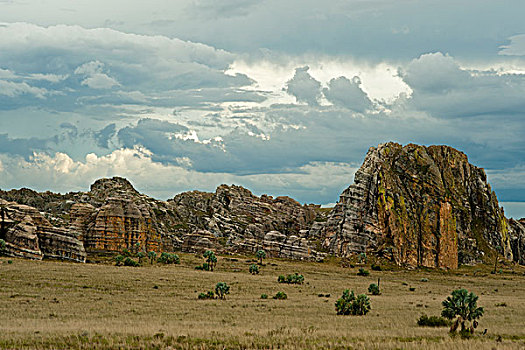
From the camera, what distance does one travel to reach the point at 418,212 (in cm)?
15212

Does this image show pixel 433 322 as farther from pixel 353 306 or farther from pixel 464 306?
pixel 353 306

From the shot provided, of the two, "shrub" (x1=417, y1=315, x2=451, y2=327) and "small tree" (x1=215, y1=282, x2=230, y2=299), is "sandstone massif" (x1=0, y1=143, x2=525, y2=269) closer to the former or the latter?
"small tree" (x1=215, y1=282, x2=230, y2=299)

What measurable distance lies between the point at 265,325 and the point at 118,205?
9383 centimetres

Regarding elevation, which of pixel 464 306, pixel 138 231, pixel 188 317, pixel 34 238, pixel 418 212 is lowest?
pixel 188 317

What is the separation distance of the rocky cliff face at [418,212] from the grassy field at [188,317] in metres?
73.1

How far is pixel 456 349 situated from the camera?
21547mm

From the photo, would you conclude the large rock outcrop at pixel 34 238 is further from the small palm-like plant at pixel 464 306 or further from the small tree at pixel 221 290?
the small palm-like plant at pixel 464 306

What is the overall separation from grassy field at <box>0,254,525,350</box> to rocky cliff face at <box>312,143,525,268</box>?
240 feet

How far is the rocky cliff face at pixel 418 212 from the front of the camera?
484 feet

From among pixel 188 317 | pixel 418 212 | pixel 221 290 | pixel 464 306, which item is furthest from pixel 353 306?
pixel 418 212

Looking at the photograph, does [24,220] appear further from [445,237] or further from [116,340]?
[445,237]

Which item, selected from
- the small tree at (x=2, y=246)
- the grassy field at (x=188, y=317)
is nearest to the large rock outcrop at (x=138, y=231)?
the small tree at (x=2, y=246)

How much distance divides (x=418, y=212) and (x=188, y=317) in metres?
127

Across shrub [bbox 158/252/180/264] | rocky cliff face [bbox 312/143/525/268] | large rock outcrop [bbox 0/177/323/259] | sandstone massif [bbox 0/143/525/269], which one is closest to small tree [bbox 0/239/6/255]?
large rock outcrop [bbox 0/177/323/259]
